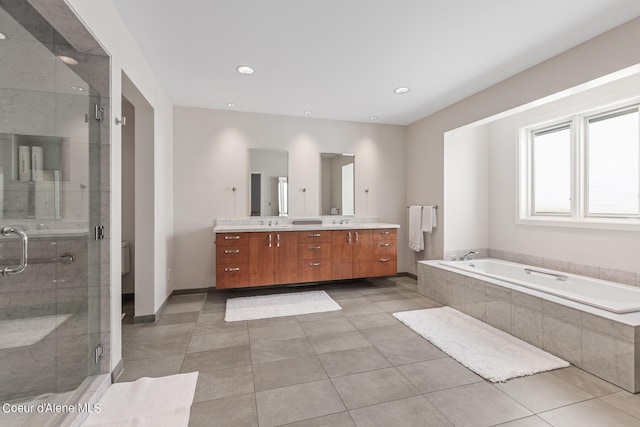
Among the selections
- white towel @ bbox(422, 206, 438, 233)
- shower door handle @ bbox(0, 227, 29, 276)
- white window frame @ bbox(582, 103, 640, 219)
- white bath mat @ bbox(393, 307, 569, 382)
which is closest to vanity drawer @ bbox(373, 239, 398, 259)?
white towel @ bbox(422, 206, 438, 233)

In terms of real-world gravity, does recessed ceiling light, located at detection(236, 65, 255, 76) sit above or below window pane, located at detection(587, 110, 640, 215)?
above

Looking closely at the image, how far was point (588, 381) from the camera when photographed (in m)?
1.92

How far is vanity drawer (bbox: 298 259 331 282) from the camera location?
12.5 feet

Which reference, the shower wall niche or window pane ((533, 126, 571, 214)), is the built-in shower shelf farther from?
window pane ((533, 126, 571, 214))

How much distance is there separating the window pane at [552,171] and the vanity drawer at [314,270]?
2.81 meters

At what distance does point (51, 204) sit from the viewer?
179 cm

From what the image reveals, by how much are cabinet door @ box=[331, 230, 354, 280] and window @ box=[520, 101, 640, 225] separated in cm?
228

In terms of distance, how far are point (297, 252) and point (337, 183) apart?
1.35m

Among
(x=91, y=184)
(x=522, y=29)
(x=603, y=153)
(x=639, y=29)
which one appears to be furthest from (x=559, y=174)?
(x=91, y=184)

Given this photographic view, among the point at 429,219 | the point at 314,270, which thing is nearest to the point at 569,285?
the point at 429,219

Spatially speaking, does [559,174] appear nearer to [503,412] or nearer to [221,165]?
[503,412]

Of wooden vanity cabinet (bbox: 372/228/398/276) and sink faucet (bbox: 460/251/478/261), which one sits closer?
sink faucet (bbox: 460/251/478/261)

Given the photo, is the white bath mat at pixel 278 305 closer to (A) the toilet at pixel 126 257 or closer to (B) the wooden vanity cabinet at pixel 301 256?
(B) the wooden vanity cabinet at pixel 301 256

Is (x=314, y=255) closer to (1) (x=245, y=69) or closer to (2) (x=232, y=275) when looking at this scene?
(2) (x=232, y=275)
